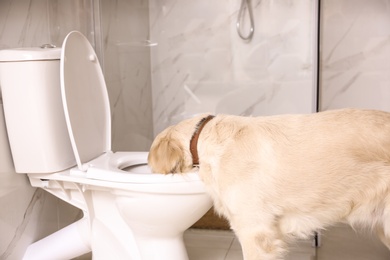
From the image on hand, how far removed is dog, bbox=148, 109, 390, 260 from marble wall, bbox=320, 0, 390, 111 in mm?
1220

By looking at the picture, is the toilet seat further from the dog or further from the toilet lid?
the dog

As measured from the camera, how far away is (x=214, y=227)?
2.26m

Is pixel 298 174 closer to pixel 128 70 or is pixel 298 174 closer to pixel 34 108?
pixel 34 108

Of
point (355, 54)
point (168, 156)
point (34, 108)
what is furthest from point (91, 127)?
point (355, 54)

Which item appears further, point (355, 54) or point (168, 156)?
point (355, 54)

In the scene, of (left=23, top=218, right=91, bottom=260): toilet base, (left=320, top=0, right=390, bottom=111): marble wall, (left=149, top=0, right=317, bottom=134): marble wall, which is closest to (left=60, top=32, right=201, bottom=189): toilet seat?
(left=23, top=218, right=91, bottom=260): toilet base

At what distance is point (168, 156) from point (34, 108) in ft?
1.61

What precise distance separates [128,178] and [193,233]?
0.89m

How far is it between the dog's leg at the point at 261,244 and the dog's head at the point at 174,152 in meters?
0.28

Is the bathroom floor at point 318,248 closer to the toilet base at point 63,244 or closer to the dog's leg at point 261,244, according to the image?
the toilet base at point 63,244

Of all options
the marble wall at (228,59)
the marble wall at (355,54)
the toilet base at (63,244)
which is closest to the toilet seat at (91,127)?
the toilet base at (63,244)

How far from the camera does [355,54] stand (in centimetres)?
250

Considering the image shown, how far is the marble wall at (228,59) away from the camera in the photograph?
→ 2475mm

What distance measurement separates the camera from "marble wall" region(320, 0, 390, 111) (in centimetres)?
243
